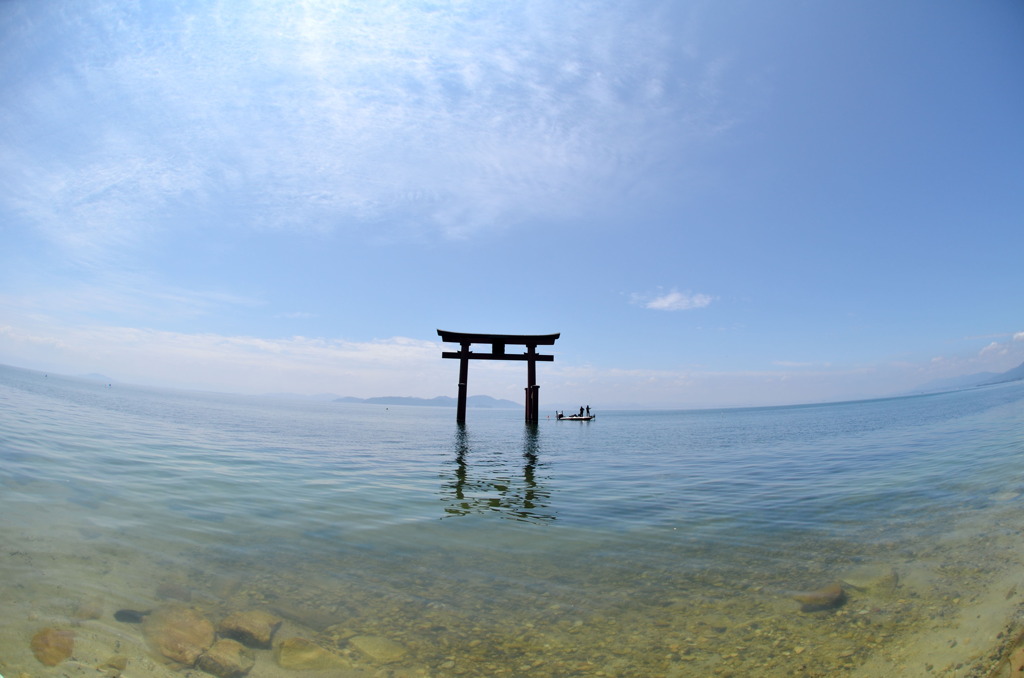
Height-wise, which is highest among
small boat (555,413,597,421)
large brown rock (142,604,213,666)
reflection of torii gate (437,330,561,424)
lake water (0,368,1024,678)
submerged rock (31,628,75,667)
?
reflection of torii gate (437,330,561,424)

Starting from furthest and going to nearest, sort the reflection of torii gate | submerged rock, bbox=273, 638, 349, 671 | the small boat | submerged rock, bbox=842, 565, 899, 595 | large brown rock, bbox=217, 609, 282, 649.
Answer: the small boat, the reflection of torii gate, submerged rock, bbox=842, 565, 899, 595, large brown rock, bbox=217, 609, 282, 649, submerged rock, bbox=273, 638, 349, 671

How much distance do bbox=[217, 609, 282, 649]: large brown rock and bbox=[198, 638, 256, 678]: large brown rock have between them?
0.08 meters

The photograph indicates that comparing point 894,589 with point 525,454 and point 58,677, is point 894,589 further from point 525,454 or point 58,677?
point 525,454

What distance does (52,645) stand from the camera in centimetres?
331

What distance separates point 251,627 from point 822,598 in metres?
5.37

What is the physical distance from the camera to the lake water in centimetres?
358

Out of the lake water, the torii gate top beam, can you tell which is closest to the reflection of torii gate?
the torii gate top beam

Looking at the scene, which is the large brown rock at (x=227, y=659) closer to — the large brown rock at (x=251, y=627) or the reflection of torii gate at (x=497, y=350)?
the large brown rock at (x=251, y=627)

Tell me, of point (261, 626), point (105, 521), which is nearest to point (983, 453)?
point (261, 626)

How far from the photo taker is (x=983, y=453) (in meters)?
14.4

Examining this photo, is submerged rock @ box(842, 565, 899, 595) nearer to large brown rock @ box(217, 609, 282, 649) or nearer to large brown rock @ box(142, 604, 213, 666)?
large brown rock @ box(217, 609, 282, 649)

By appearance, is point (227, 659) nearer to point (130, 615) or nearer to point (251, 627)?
A: point (251, 627)

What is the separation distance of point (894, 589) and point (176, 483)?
11990 mm

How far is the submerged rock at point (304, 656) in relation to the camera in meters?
3.43
